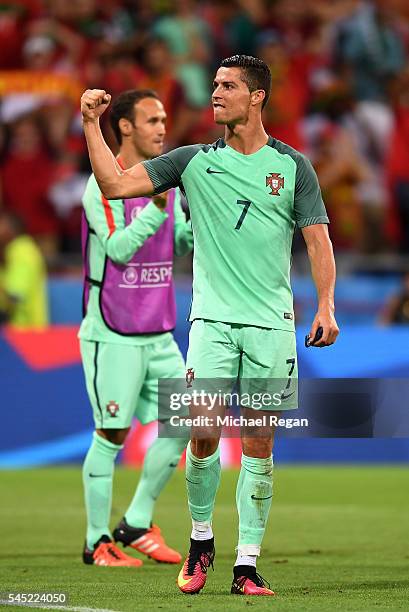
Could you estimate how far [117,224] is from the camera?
27.5ft

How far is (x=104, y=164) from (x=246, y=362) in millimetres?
1161

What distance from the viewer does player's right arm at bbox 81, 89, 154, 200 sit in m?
6.40

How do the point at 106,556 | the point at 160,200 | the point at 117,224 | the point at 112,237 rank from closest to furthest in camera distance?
the point at 160,200, the point at 106,556, the point at 112,237, the point at 117,224

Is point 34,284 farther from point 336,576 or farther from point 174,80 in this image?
point 336,576

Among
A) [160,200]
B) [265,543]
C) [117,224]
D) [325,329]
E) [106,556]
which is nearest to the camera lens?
[325,329]

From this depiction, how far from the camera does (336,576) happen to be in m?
7.41

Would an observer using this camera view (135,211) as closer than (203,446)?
No

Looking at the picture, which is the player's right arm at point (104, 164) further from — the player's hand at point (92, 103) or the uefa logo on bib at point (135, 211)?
the uefa logo on bib at point (135, 211)

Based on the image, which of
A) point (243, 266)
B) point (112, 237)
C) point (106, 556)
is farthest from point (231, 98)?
point (106, 556)

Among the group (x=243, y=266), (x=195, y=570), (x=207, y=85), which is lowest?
(x=195, y=570)

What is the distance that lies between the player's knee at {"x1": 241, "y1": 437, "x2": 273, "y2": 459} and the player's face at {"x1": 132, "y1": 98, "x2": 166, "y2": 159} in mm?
2562

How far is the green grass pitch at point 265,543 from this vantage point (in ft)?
21.3

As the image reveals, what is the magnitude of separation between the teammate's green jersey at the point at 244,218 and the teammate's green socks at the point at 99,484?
1.92 meters

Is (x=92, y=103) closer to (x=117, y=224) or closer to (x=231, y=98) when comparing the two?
(x=231, y=98)
